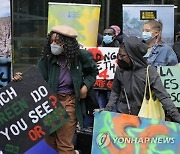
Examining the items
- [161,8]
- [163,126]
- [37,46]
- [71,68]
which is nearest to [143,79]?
[163,126]

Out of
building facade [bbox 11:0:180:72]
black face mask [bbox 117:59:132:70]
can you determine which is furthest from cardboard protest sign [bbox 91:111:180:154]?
building facade [bbox 11:0:180:72]

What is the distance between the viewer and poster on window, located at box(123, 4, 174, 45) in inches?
232

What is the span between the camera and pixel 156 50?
4.89 metres

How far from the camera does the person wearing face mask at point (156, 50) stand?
4.85m

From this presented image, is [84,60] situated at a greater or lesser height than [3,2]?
lesser

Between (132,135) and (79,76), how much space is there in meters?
0.84

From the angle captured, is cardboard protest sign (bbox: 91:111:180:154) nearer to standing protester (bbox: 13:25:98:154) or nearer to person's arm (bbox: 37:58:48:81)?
standing protester (bbox: 13:25:98:154)

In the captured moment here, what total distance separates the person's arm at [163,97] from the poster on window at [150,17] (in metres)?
2.21

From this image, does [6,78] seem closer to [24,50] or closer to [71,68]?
[71,68]

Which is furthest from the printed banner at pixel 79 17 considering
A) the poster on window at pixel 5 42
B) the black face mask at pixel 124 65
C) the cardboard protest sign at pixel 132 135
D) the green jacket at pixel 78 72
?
the cardboard protest sign at pixel 132 135

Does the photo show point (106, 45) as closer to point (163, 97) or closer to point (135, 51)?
point (135, 51)

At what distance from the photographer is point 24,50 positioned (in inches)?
376

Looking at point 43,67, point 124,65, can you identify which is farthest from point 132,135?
point 43,67

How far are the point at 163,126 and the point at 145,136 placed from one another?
16cm
